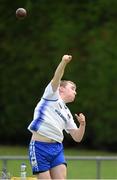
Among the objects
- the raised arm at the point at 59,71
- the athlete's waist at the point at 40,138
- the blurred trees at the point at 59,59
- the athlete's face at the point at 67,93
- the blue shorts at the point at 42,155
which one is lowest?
the blue shorts at the point at 42,155

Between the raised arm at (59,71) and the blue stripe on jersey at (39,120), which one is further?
the blue stripe on jersey at (39,120)

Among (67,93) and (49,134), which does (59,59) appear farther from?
(49,134)

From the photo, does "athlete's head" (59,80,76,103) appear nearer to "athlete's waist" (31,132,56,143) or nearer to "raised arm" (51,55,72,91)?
"raised arm" (51,55,72,91)

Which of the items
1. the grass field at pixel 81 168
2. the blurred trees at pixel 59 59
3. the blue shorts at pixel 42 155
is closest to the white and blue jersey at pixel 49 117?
the blue shorts at pixel 42 155

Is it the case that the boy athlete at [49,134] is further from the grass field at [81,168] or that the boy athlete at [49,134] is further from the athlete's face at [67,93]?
the grass field at [81,168]

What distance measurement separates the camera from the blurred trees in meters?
22.2

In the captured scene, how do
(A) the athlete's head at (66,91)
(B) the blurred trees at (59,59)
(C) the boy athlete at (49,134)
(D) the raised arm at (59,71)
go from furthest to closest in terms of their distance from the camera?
(B) the blurred trees at (59,59) < (A) the athlete's head at (66,91) < (C) the boy athlete at (49,134) < (D) the raised arm at (59,71)

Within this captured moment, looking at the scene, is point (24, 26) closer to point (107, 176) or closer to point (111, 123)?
point (111, 123)

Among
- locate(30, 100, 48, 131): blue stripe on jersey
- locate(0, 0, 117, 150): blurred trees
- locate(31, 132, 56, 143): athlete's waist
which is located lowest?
locate(31, 132, 56, 143): athlete's waist

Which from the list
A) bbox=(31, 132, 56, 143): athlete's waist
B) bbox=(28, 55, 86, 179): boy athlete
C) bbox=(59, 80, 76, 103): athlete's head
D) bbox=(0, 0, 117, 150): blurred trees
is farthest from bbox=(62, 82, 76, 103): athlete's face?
bbox=(0, 0, 117, 150): blurred trees

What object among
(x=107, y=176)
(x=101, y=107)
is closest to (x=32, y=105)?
(x=101, y=107)

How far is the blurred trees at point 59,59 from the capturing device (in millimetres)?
Answer: 22156

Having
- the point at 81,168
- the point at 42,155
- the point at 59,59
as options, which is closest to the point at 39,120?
the point at 42,155

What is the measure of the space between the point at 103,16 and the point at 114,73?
1.58 meters
